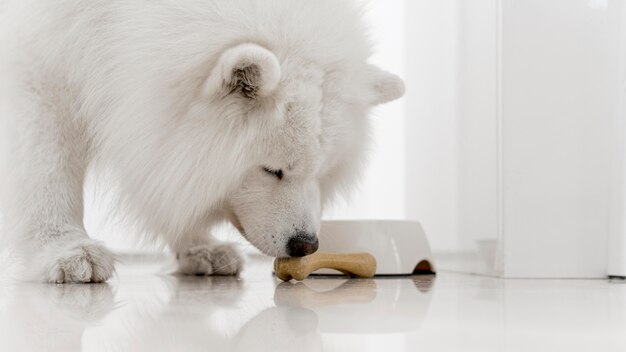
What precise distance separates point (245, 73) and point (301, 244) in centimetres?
44

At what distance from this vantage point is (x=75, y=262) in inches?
84.0

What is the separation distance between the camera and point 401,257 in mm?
2730

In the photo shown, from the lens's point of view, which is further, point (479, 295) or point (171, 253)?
point (171, 253)

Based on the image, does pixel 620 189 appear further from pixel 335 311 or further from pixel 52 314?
pixel 52 314

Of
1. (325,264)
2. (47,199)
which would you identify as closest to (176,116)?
(47,199)

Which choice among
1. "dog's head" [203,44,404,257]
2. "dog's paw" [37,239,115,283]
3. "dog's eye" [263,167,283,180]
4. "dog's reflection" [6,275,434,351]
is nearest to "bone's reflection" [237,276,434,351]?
"dog's reflection" [6,275,434,351]

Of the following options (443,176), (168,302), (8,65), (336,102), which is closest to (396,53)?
(443,176)

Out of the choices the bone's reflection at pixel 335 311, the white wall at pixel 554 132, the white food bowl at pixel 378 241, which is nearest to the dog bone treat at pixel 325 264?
the bone's reflection at pixel 335 311

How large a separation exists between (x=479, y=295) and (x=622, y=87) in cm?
85

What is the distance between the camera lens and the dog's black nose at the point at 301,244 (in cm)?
215

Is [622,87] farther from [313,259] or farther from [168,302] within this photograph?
[168,302]

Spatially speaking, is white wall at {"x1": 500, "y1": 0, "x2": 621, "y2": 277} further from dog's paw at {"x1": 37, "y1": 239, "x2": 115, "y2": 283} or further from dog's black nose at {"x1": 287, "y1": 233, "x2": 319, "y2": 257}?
dog's paw at {"x1": 37, "y1": 239, "x2": 115, "y2": 283}

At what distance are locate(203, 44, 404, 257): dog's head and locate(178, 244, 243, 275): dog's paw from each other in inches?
18.5

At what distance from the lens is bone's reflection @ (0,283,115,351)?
113cm
